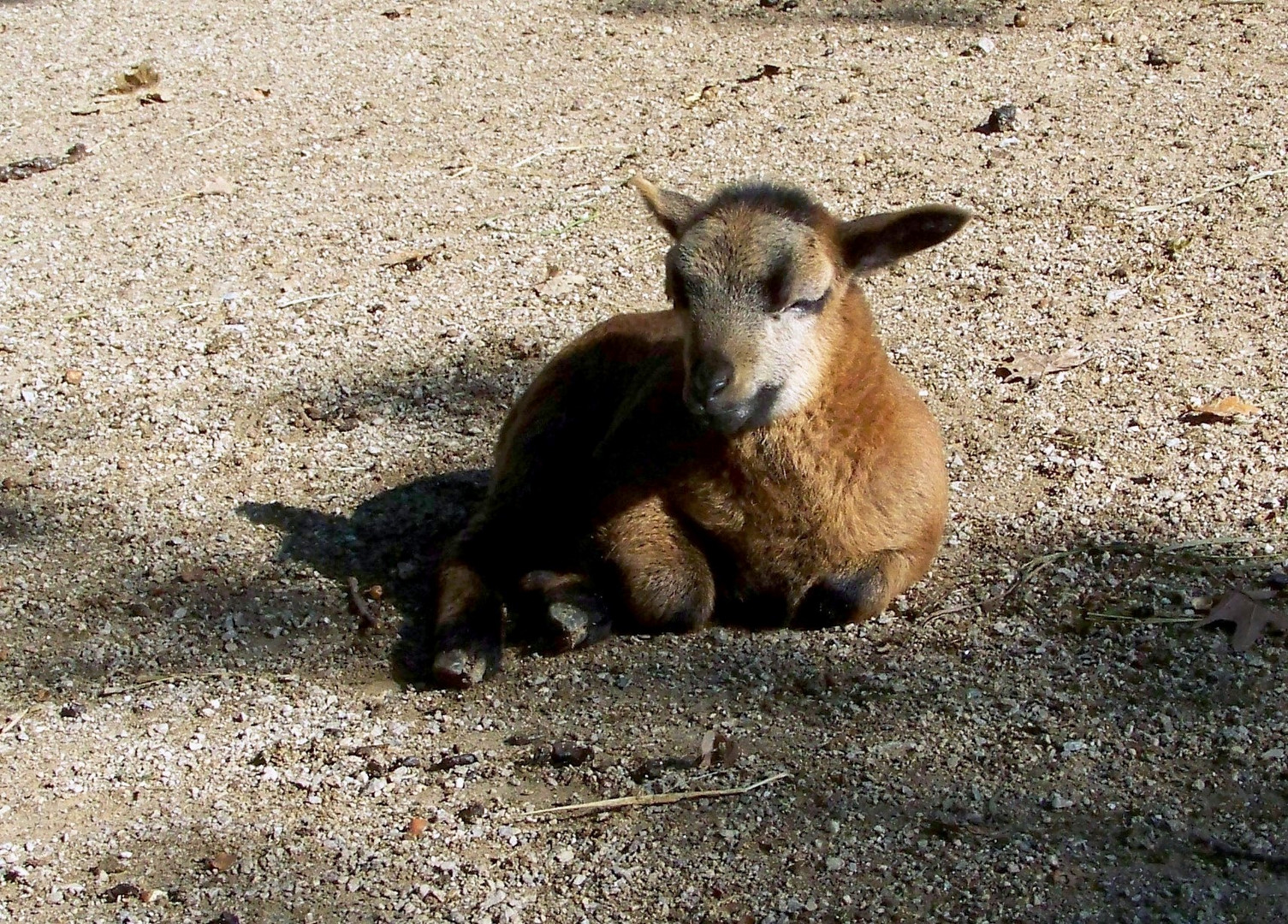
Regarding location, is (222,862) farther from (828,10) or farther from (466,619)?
(828,10)

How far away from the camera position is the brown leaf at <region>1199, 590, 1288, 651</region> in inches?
178

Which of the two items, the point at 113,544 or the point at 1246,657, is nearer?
the point at 1246,657

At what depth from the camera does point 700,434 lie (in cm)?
499

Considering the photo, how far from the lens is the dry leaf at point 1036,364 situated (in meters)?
6.29

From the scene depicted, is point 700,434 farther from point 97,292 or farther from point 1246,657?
point 97,292

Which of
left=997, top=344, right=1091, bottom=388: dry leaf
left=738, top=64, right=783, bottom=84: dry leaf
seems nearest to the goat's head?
left=997, top=344, right=1091, bottom=388: dry leaf

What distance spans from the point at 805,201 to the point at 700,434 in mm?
888

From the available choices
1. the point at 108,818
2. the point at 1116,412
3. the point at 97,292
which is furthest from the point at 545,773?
the point at 97,292

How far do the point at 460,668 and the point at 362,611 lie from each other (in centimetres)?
64

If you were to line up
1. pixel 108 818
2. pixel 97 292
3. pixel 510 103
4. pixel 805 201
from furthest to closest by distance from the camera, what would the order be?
pixel 510 103 < pixel 97 292 < pixel 805 201 < pixel 108 818

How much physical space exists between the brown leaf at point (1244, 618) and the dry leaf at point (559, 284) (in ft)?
12.5

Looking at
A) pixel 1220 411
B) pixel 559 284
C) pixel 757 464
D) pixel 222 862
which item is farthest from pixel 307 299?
pixel 1220 411

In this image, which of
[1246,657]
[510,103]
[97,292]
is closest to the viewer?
[1246,657]

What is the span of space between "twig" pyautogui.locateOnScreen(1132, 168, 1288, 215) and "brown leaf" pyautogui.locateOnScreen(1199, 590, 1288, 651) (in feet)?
10.7
